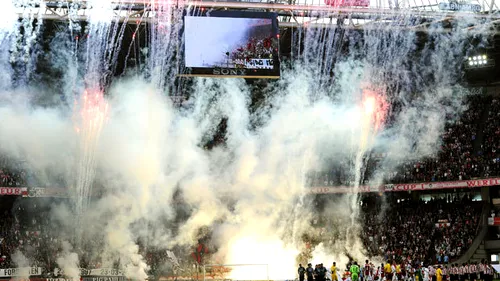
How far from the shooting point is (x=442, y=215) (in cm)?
4297

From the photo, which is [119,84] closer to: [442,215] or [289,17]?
[289,17]

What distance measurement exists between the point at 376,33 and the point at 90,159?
1636 centimetres

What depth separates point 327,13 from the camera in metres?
34.5

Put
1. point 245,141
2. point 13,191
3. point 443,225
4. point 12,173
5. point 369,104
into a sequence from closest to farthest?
point 13,191, point 12,173, point 245,141, point 443,225, point 369,104

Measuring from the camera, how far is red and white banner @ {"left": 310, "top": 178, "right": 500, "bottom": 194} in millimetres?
40812

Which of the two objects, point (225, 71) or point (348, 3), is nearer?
point (225, 71)

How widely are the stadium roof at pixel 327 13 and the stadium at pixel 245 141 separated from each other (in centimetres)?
11

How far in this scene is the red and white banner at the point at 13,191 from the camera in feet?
123

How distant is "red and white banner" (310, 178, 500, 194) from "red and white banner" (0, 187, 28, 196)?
639 inches

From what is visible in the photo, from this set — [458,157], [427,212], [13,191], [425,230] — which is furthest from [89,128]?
[458,157]

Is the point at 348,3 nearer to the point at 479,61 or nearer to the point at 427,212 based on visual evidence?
the point at 479,61

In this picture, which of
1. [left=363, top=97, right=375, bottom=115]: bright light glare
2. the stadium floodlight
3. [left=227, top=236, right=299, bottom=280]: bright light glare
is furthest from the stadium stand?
[left=363, top=97, right=375, bottom=115]: bright light glare

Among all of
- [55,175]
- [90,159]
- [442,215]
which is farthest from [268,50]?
[442,215]

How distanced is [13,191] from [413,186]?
75.3ft
